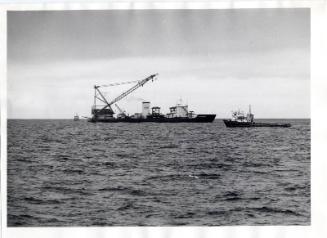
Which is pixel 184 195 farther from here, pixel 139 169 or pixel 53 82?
pixel 53 82

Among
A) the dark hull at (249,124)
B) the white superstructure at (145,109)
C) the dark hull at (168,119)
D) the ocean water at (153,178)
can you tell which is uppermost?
the white superstructure at (145,109)

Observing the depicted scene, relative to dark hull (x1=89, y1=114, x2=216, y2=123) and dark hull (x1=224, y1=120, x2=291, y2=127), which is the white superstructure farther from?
dark hull (x1=224, y1=120, x2=291, y2=127)

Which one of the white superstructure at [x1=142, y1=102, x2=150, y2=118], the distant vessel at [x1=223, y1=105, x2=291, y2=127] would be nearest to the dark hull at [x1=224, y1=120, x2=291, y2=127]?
the distant vessel at [x1=223, y1=105, x2=291, y2=127]

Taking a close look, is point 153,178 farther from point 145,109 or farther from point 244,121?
point 244,121

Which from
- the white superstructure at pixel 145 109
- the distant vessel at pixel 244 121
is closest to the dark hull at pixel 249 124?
the distant vessel at pixel 244 121

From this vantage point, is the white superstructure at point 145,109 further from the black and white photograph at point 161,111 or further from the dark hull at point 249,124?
the dark hull at point 249,124

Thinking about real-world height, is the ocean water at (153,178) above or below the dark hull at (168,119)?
below
